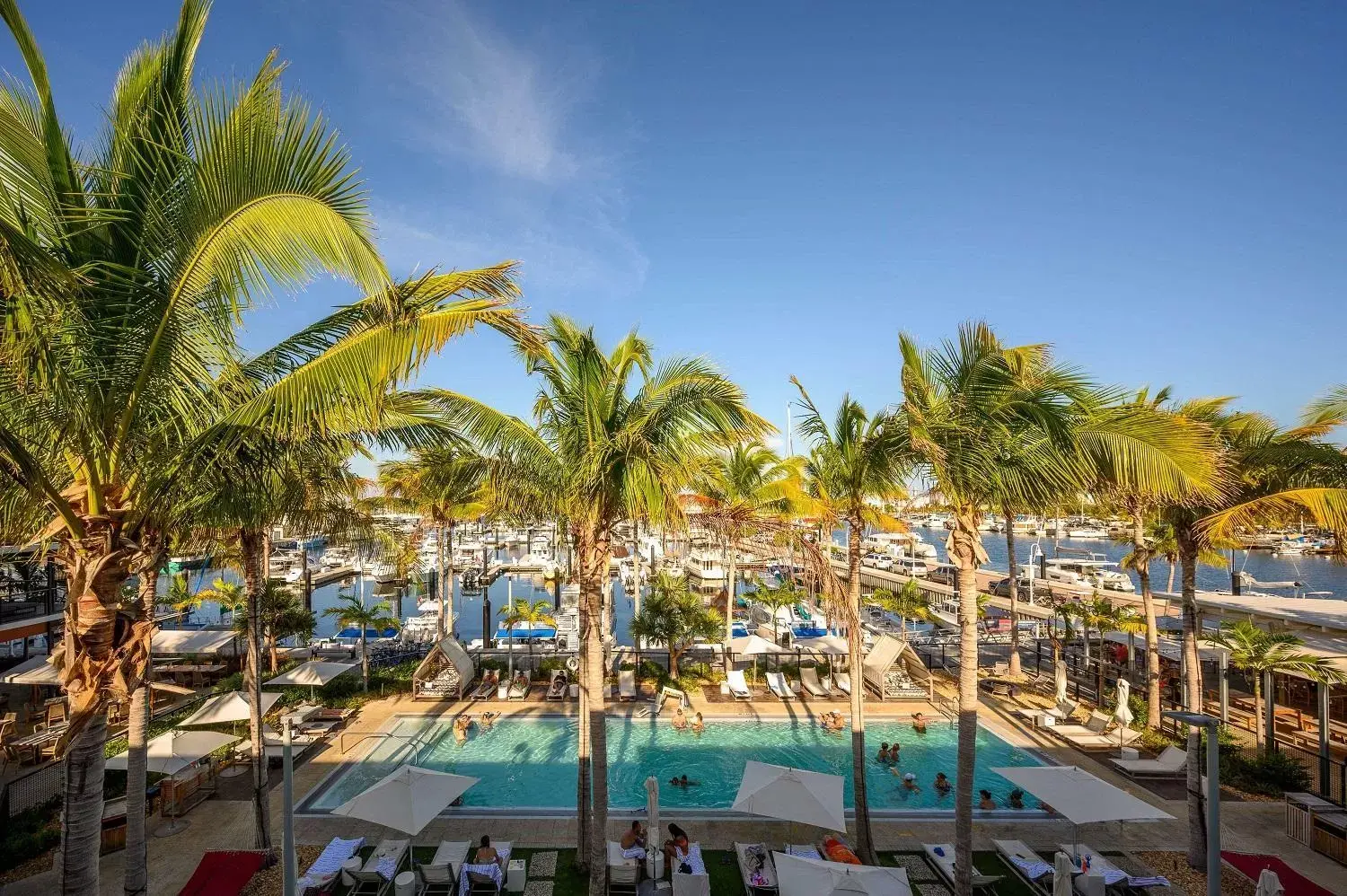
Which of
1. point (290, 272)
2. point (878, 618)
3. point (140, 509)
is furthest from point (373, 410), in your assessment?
point (878, 618)

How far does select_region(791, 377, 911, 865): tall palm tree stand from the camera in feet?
31.9

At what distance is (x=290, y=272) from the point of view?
4.95m

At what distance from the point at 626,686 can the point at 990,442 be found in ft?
48.7

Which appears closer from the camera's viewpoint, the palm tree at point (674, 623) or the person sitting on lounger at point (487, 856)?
the person sitting on lounger at point (487, 856)

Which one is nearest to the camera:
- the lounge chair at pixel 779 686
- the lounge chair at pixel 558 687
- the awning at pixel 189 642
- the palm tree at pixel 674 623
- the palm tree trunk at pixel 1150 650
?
the palm tree trunk at pixel 1150 650

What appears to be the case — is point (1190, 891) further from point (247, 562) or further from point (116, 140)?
point (247, 562)

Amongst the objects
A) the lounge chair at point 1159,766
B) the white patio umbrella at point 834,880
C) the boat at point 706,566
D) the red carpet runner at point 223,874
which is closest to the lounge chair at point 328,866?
the red carpet runner at point 223,874

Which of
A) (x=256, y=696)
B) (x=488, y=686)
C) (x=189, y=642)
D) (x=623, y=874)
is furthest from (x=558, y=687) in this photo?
(x=189, y=642)

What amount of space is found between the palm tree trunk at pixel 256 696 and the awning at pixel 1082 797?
41.7 ft

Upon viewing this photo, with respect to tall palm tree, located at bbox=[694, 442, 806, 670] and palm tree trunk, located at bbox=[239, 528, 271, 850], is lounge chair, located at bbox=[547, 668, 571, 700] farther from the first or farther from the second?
palm tree trunk, located at bbox=[239, 528, 271, 850]

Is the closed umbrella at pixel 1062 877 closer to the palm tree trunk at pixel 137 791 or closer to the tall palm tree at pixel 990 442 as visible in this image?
the tall palm tree at pixel 990 442

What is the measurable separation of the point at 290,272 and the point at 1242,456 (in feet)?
49.0

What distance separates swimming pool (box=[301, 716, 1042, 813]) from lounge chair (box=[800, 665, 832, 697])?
8.10ft

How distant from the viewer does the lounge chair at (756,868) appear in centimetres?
927
